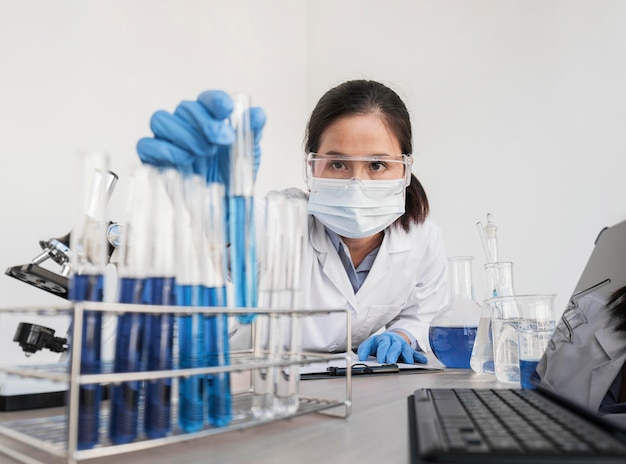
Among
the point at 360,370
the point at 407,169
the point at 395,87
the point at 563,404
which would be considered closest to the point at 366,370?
the point at 360,370

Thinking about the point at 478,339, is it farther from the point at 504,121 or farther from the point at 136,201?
the point at 504,121

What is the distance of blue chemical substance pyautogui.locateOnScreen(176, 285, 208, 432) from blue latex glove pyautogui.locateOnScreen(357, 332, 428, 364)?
723mm

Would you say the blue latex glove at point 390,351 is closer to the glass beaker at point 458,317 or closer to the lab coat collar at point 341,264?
the glass beaker at point 458,317

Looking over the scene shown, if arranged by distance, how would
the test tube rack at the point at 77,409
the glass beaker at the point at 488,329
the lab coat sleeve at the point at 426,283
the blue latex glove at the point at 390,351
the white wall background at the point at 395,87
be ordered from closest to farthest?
Result: 1. the test tube rack at the point at 77,409
2. the glass beaker at the point at 488,329
3. the blue latex glove at the point at 390,351
4. the lab coat sleeve at the point at 426,283
5. the white wall background at the point at 395,87

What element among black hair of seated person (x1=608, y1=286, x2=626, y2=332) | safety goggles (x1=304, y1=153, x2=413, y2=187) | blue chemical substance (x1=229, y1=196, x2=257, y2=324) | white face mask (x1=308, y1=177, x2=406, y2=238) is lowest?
black hair of seated person (x1=608, y1=286, x2=626, y2=332)

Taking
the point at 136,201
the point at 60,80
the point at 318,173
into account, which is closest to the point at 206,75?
the point at 60,80

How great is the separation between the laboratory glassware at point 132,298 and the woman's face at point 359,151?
3.14ft

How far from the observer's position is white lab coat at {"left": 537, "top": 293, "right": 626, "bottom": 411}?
2.57 feet

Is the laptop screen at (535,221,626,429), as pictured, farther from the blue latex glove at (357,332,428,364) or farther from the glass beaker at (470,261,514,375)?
the blue latex glove at (357,332,428,364)

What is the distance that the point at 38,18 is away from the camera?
1968mm

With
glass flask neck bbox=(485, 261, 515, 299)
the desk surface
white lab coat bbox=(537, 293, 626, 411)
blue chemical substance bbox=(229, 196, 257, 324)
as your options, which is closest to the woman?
glass flask neck bbox=(485, 261, 515, 299)

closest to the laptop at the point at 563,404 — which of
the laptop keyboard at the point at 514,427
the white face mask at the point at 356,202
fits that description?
the laptop keyboard at the point at 514,427

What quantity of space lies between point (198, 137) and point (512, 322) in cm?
64

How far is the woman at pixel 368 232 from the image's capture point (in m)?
1.42
